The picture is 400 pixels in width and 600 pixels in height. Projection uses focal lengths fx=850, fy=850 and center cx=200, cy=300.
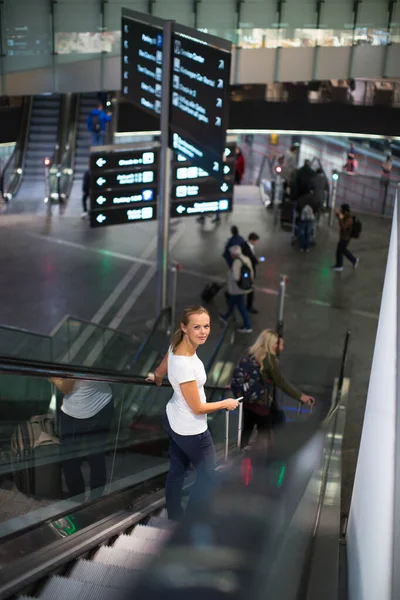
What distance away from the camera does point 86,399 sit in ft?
20.3

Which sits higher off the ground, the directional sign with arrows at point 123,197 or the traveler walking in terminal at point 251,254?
the directional sign with arrows at point 123,197

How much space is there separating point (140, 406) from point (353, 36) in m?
15.2

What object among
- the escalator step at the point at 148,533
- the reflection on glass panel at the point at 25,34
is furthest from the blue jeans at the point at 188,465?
the reflection on glass panel at the point at 25,34

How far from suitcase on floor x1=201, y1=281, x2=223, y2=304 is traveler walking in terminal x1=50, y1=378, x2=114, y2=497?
361 inches

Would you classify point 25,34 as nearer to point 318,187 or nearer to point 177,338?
point 318,187

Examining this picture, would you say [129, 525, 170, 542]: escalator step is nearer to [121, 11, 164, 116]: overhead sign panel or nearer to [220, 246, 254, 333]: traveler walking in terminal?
[121, 11, 164, 116]: overhead sign panel

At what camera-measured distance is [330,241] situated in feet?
65.0

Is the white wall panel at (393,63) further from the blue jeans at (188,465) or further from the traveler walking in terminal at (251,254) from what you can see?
the blue jeans at (188,465)

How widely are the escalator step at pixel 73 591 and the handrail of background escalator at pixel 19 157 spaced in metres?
18.4

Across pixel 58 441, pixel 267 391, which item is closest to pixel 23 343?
pixel 267 391

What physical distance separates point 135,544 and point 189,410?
897mm

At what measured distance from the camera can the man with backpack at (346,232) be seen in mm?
17078

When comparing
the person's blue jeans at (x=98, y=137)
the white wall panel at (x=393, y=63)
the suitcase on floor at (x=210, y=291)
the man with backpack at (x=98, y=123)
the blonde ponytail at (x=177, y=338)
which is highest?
the white wall panel at (x=393, y=63)

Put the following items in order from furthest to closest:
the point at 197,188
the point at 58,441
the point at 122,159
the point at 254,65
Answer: the point at 254,65 → the point at 197,188 → the point at 122,159 → the point at 58,441
